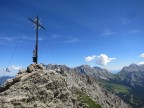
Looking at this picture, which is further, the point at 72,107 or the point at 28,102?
the point at 72,107

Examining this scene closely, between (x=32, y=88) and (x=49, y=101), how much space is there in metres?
2.86

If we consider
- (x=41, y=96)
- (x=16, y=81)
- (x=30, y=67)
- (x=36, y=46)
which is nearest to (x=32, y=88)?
(x=41, y=96)

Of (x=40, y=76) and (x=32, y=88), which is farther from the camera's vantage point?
(x=40, y=76)

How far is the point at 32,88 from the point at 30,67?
8.29m

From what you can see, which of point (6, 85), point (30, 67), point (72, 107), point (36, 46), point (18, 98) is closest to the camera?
point (18, 98)

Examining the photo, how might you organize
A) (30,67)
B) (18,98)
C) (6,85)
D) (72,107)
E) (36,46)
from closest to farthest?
(18,98), (72,107), (6,85), (30,67), (36,46)

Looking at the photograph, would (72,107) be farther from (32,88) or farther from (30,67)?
(30,67)

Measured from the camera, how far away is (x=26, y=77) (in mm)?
31812

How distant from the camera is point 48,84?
3075 centimetres

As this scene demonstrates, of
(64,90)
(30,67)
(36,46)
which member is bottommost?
(64,90)

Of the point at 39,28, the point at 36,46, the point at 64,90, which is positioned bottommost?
the point at 64,90

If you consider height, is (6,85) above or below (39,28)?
below

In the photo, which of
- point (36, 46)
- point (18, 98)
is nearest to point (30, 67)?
point (36, 46)

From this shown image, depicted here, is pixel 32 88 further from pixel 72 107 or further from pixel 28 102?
pixel 72 107
